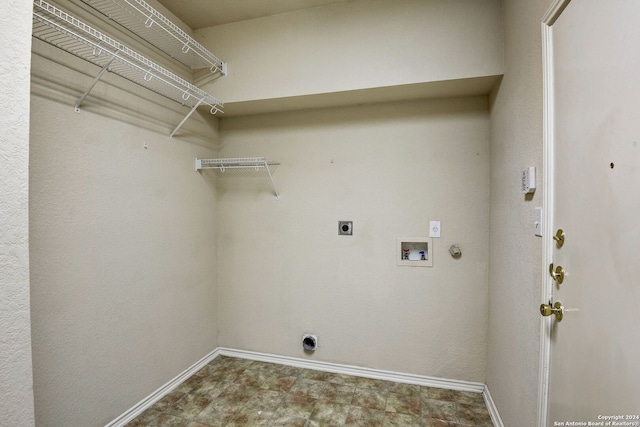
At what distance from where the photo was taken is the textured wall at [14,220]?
2.56 feet

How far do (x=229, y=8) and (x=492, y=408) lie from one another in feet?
10.6

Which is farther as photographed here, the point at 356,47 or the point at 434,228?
the point at 434,228

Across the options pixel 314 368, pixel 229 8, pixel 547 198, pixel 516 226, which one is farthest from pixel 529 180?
pixel 229 8

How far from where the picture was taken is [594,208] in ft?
2.88

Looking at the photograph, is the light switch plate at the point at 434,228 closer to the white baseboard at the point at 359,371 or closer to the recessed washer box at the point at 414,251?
the recessed washer box at the point at 414,251

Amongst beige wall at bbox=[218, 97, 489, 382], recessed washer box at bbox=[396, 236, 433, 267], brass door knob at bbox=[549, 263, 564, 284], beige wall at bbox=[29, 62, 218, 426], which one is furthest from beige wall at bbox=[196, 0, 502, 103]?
brass door knob at bbox=[549, 263, 564, 284]

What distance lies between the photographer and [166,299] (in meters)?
2.02

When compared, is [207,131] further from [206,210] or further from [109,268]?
[109,268]

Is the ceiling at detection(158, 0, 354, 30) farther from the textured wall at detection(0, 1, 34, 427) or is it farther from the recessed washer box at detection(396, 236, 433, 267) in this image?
the recessed washer box at detection(396, 236, 433, 267)

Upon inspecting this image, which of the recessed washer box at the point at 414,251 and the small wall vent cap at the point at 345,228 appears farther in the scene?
the small wall vent cap at the point at 345,228

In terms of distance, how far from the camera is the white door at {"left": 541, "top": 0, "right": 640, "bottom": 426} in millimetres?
727

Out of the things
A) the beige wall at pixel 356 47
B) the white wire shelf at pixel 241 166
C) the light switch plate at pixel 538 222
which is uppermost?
the beige wall at pixel 356 47

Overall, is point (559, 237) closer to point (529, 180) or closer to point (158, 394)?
point (529, 180)

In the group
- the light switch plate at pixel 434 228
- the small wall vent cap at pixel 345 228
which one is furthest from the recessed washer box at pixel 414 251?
the small wall vent cap at pixel 345 228
